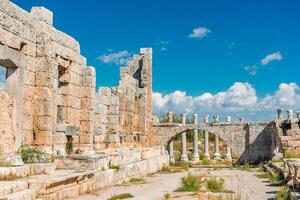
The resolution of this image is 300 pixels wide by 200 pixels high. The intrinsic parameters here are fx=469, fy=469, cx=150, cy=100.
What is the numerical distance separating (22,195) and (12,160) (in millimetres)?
2159

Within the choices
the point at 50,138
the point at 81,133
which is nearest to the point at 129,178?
the point at 81,133

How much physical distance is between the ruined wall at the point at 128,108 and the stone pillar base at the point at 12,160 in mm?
7526

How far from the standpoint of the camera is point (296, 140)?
2178 cm

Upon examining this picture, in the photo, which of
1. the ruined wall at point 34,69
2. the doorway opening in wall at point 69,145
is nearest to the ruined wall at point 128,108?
the doorway opening in wall at point 69,145

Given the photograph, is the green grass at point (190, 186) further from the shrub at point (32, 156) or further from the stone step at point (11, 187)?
the stone step at point (11, 187)

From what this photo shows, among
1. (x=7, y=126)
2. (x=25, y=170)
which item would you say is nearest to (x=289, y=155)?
(x=7, y=126)

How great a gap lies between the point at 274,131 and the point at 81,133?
Answer: 13760 mm

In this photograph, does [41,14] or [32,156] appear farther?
[41,14]

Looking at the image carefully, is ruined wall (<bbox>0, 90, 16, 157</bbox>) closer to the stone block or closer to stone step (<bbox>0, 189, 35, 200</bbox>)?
the stone block

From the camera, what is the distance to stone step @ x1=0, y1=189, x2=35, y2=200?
658 centimetres

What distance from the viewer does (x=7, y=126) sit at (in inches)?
406

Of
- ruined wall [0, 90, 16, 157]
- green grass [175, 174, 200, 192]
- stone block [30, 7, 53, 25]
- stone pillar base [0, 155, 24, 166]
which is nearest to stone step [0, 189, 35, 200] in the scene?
stone pillar base [0, 155, 24, 166]

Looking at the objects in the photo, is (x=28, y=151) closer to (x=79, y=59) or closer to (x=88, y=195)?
(x=88, y=195)

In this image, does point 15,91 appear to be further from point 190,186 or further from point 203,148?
point 203,148
